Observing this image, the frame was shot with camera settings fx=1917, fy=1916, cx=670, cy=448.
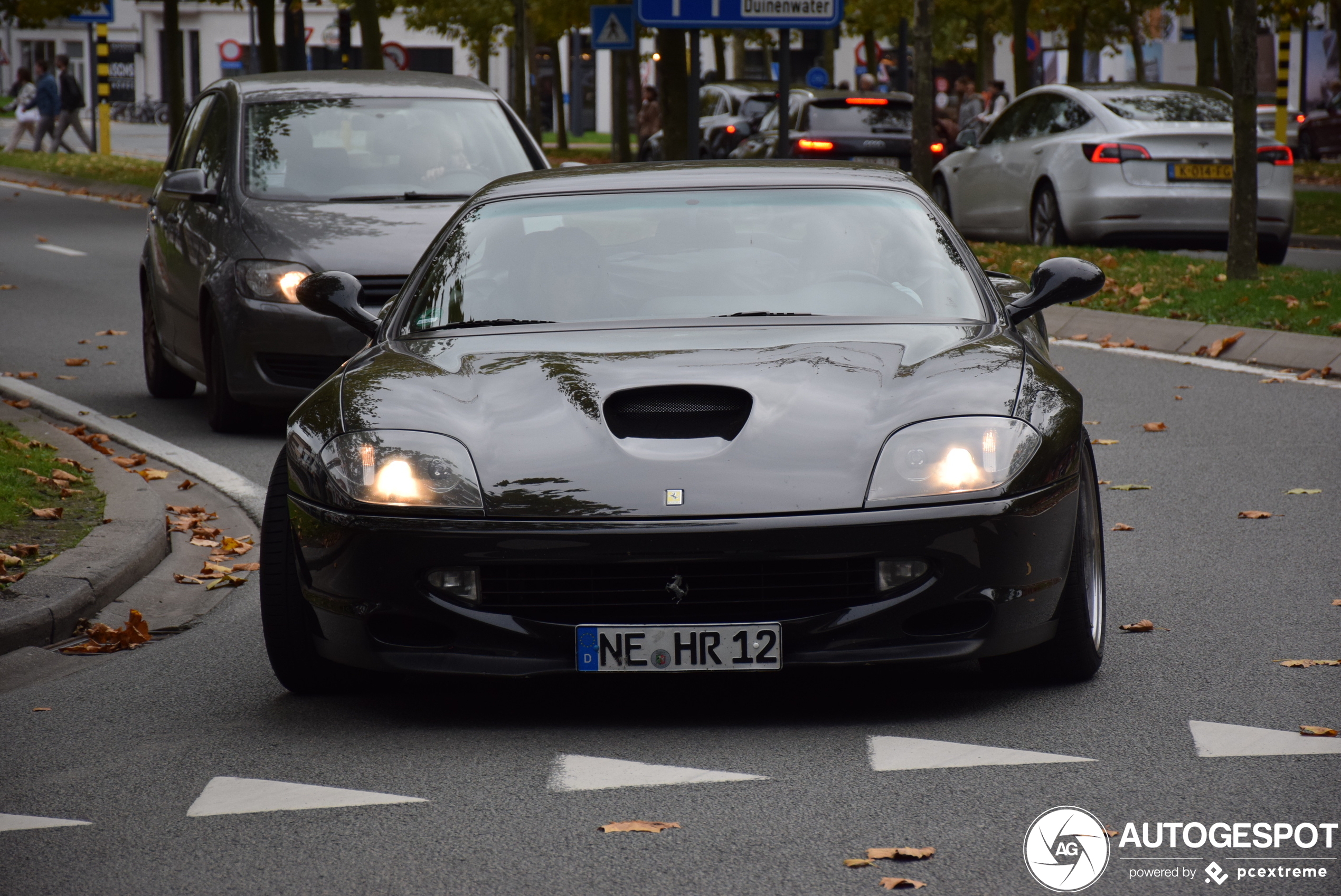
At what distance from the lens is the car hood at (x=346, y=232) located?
9.02 m

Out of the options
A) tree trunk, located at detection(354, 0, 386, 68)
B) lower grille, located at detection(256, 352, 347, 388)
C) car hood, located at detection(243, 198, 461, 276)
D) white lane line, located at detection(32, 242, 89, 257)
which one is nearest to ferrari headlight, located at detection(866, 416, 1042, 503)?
car hood, located at detection(243, 198, 461, 276)

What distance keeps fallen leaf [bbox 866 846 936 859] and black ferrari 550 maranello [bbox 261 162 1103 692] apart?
801 millimetres

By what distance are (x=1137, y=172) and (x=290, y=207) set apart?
8441 millimetres

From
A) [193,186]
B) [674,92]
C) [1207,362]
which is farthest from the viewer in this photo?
[674,92]

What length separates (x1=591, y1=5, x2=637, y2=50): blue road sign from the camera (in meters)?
29.7

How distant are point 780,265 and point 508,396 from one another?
3.71 ft

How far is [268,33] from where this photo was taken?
28172 millimetres

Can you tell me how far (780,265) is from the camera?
5398 mm

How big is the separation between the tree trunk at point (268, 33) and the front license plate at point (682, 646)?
24.9 m

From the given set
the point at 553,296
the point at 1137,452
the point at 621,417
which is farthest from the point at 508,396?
the point at 1137,452

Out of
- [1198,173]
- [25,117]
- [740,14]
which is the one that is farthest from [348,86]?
[25,117]

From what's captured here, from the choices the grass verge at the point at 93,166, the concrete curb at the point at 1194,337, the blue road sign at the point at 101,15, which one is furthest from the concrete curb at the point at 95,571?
the blue road sign at the point at 101,15

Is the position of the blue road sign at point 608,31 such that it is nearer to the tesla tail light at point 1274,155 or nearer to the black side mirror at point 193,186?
the tesla tail light at point 1274,155

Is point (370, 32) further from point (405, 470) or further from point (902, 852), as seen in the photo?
point (902, 852)
